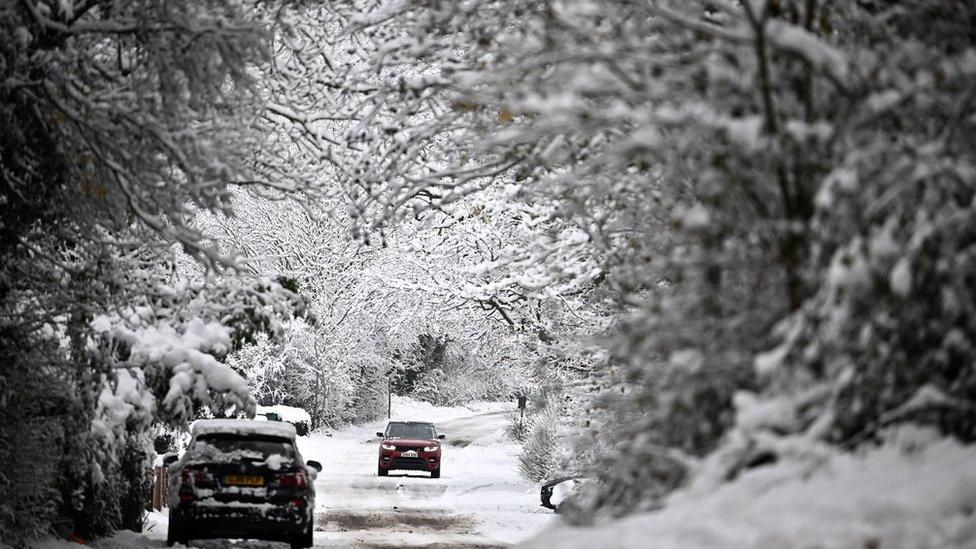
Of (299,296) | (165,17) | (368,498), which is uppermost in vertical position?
(165,17)

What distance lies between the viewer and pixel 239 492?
1327 centimetres

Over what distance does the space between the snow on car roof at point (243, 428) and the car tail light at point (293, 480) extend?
1.96ft

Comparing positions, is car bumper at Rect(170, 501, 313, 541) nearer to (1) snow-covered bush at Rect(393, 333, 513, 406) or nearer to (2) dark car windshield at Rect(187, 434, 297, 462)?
(2) dark car windshield at Rect(187, 434, 297, 462)

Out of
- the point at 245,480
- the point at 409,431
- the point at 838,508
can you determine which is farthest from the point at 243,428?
the point at 409,431

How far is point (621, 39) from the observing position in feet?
16.3

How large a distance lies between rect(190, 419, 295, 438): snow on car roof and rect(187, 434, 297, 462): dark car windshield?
3.1 inches

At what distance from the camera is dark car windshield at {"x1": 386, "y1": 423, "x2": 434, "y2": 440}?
105ft

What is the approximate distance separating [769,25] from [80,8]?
6.79 meters

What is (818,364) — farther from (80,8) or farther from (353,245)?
(353,245)

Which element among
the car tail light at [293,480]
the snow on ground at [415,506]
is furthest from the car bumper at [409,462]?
the car tail light at [293,480]

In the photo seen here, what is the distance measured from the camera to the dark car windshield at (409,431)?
3216 cm

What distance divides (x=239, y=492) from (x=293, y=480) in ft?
2.19

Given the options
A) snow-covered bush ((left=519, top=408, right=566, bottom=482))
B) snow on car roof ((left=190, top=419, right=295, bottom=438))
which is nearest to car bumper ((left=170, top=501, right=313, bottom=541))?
snow on car roof ((left=190, top=419, right=295, bottom=438))

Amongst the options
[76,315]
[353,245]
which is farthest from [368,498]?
[353,245]
